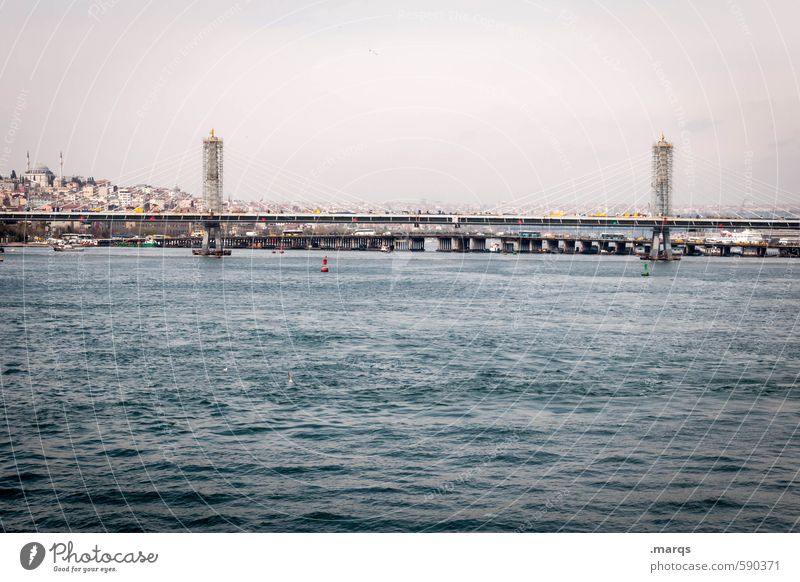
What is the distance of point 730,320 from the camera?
110 feet

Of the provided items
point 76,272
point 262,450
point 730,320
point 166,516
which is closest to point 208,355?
point 262,450

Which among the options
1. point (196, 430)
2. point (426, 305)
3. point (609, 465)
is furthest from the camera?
point (426, 305)

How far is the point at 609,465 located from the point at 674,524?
230cm

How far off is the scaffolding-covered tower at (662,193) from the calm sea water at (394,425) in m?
80.2

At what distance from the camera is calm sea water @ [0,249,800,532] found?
35.1 ft

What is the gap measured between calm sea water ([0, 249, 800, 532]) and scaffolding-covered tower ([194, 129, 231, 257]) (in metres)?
73.0

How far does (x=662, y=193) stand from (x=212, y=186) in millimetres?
55830

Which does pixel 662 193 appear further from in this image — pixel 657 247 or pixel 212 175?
pixel 212 175

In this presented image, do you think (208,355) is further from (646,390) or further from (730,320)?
(730,320)
